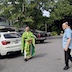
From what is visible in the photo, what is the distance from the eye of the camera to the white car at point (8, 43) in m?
12.9

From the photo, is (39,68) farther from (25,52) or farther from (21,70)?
(25,52)

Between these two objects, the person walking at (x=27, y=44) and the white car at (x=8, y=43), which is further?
the white car at (x=8, y=43)

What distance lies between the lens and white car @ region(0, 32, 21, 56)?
507 inches

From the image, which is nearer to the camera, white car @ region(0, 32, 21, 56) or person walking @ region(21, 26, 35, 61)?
person walking @ region(21, 26, 35, 61)

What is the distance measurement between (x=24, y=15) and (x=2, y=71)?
2900 cm

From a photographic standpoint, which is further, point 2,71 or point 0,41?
point 0,41

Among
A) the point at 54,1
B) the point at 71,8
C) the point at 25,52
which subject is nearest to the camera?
the point at 25,52

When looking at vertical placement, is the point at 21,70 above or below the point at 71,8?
below

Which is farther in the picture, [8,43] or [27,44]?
[8,43]

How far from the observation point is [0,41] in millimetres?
Answer: 13117

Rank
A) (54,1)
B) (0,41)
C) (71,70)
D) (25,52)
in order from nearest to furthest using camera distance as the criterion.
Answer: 1. (71,70)
2. (25,52)
3. (0,41)
4. (54,1)

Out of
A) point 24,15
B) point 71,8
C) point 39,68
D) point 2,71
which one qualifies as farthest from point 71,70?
point 71,8

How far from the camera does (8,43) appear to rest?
13.0m

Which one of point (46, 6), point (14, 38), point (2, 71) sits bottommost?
point (2, 71)
